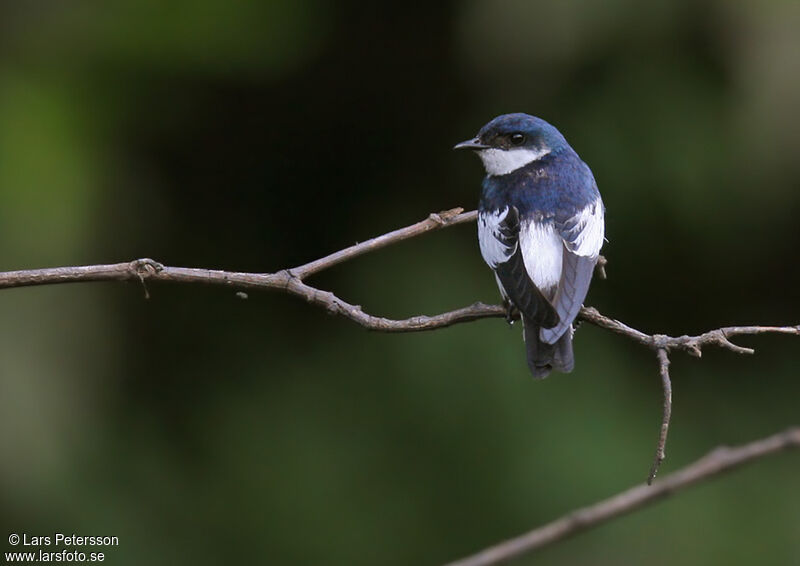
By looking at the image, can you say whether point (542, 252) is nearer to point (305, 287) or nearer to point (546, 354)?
point (546, 354)

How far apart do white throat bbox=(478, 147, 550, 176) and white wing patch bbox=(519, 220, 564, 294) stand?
28cm

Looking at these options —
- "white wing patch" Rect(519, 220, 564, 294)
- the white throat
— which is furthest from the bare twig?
the white throat

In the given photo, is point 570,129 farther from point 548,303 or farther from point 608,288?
point 548,303

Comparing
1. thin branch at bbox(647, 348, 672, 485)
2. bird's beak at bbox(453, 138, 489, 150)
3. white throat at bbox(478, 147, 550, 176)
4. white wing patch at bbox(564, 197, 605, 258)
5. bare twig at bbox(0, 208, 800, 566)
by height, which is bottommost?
thin branch at bbox(647, 348, 672, 485)

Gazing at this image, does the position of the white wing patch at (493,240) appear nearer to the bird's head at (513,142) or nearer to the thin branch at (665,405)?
the bird's head at (513,142)

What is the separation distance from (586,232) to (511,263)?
18 centimetres

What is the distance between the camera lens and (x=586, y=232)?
211 centimetres

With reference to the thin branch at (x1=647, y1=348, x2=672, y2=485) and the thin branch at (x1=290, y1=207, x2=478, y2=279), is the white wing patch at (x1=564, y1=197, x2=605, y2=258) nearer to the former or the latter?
the thin branch at (x1=290, y1=207, x2=478, y2=279)

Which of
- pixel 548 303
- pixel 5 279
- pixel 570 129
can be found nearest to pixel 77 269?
pixel 5 279

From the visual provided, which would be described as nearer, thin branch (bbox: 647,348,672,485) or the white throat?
thin branch (bbox: 647,348,672,485)

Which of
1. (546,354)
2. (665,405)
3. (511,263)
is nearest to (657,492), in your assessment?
(665,405)

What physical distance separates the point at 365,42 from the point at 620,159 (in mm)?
831

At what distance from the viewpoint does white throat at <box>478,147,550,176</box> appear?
2393 mm

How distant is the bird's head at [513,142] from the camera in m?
2.40
